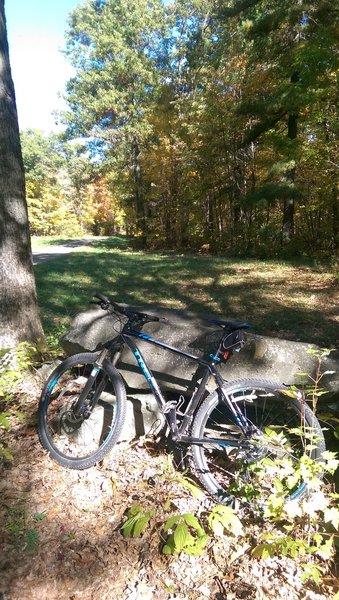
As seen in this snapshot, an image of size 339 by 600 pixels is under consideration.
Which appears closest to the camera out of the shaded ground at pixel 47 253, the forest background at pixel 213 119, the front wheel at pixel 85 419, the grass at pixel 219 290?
the front wheel at pixel 85 419

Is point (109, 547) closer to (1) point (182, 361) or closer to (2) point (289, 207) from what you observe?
(1) point (182, 361)

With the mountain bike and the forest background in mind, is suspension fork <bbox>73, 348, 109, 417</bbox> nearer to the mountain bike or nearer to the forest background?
the mountain bike

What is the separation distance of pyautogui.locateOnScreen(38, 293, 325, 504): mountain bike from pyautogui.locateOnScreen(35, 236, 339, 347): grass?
5.86 feet

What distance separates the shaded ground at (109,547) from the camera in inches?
71.6

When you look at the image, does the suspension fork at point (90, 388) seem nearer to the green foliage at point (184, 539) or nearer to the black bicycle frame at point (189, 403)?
the black bicycle frame at point (189, 403)

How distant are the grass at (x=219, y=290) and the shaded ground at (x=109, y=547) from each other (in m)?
2.27

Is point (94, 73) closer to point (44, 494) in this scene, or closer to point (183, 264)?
point (183, 264)

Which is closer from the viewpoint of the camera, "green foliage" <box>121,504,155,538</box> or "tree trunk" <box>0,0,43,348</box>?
"green foliage" <box>121,504,155,538</box>

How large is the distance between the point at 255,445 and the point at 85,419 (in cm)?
131

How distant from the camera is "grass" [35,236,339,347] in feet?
18.5

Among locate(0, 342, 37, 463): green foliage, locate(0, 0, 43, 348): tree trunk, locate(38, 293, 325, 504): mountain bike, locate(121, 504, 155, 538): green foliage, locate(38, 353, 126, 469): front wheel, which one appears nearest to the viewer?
locate(121, 504, 155, 538): green foliage

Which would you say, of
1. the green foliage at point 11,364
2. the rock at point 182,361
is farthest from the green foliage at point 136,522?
the green foliage at point 11,364

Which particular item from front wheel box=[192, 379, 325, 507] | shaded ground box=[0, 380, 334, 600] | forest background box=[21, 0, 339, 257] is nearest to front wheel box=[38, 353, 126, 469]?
shaded ground box=[0, 380, 334, 600]

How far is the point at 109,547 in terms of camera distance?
2059 mm
